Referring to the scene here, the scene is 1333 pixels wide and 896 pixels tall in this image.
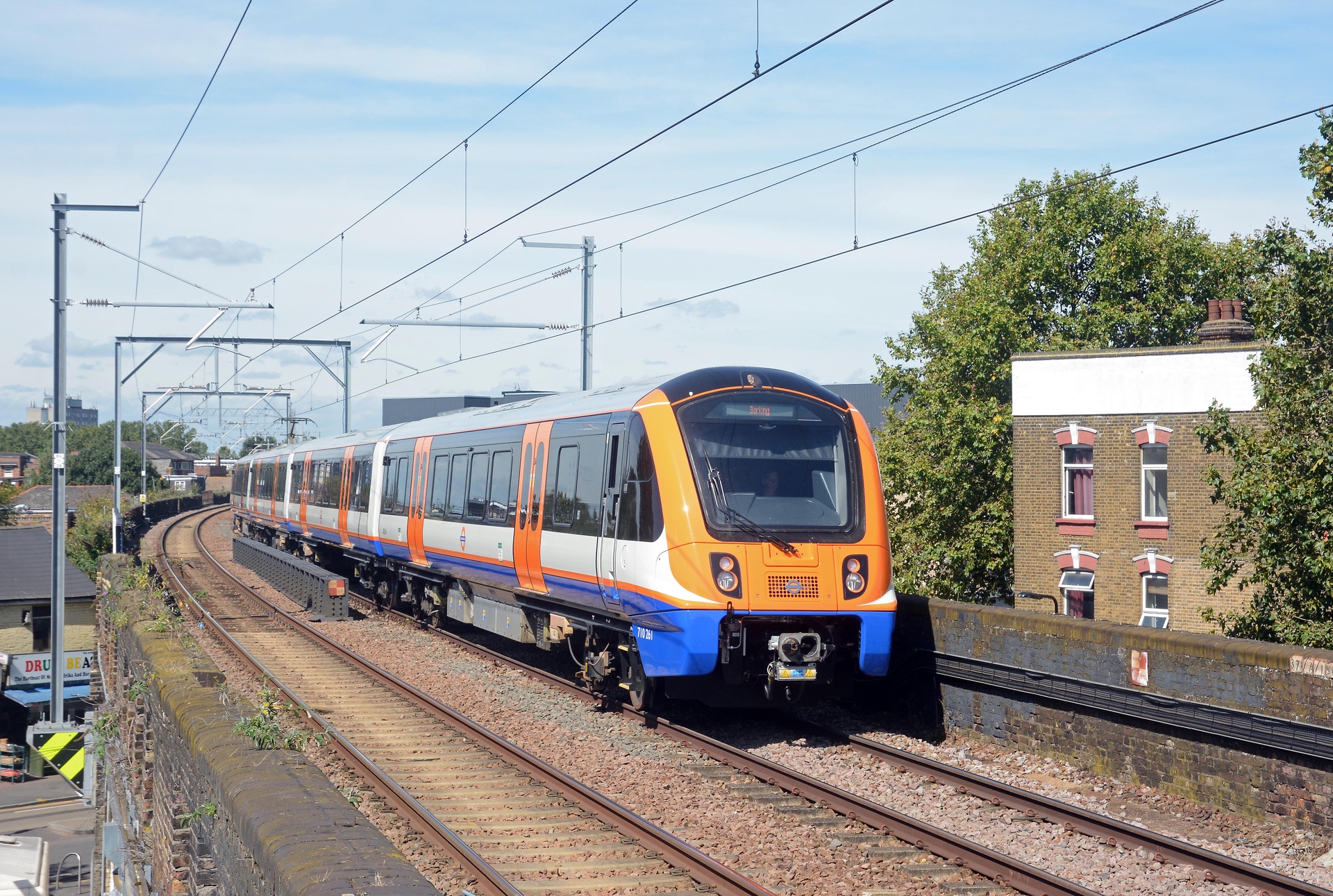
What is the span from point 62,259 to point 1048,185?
3209 cm

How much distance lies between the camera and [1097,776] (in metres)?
10.1

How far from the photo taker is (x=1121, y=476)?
80.0ft

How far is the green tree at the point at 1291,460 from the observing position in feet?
43.1

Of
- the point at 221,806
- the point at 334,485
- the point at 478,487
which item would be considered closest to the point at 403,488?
Answer: the point at 478,487

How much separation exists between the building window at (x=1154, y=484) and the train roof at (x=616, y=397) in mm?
12451

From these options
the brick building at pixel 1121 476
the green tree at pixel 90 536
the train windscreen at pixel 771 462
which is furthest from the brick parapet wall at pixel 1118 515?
the green tree at pixel 90 536

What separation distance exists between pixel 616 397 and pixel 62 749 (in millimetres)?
13603

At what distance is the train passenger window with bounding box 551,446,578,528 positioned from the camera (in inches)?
536

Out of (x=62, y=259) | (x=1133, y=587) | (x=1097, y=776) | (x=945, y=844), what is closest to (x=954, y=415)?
(x=1133, y=587)

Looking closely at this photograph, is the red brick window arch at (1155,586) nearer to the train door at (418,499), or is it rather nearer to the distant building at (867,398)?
the train door at (418,499)

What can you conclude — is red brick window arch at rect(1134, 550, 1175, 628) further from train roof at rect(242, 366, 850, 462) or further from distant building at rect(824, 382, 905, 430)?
distant building at rect(824, 382, 905, 430)

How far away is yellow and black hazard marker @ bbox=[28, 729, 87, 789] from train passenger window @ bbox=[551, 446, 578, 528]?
11684mm

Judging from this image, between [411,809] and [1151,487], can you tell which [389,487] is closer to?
[411,809]

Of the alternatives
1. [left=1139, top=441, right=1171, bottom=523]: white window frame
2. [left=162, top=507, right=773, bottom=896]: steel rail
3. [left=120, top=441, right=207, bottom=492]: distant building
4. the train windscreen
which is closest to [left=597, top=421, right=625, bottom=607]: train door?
the train windscreen
